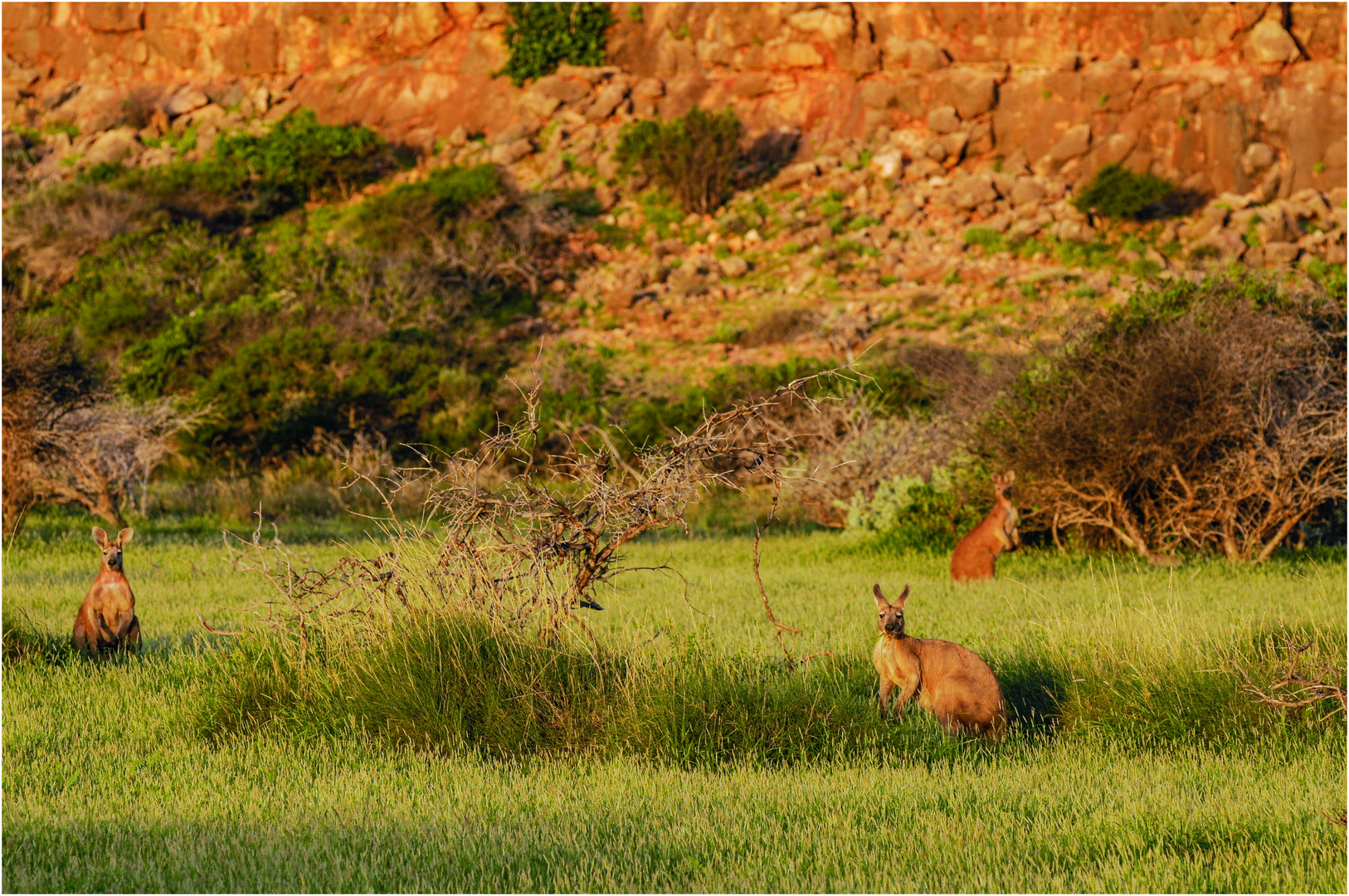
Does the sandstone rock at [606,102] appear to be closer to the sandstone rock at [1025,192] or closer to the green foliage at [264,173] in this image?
the green foliage at [264,173]

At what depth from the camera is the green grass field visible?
15.2 feet

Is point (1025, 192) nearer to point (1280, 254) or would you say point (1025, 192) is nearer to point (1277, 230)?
point (1277, 230)

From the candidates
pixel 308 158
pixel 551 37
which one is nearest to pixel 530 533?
pixel 308 158

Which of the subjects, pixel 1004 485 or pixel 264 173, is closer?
pixel 1004 485

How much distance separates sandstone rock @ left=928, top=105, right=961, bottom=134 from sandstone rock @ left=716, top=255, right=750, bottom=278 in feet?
32.0

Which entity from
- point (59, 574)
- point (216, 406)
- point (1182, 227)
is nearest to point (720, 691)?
point (59, 574)

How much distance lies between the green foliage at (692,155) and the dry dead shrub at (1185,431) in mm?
31531

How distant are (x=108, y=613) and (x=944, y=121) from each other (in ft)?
136

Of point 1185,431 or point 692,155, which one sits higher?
point 692,155

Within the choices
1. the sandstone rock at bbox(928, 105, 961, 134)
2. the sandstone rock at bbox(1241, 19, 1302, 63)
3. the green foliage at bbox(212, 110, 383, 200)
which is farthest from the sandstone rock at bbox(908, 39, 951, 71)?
the green foliage at bbox(212, 110, 383, 200)

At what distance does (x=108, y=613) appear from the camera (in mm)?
8289

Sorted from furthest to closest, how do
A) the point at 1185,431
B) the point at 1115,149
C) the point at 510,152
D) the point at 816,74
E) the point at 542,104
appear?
the point at 542,104 → the point at 816,74 → the point at 510,152 → the point at 1115,149 → the point at 1185,431

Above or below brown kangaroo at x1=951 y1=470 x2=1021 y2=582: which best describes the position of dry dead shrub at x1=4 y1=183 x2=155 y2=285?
above

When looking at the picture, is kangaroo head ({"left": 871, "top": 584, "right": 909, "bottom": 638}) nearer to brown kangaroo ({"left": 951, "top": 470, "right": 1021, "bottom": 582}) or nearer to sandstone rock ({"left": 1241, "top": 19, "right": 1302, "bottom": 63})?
brown kangaroo ({"left": 951, "top": 470, "right": 1021, "bottom": 582})
